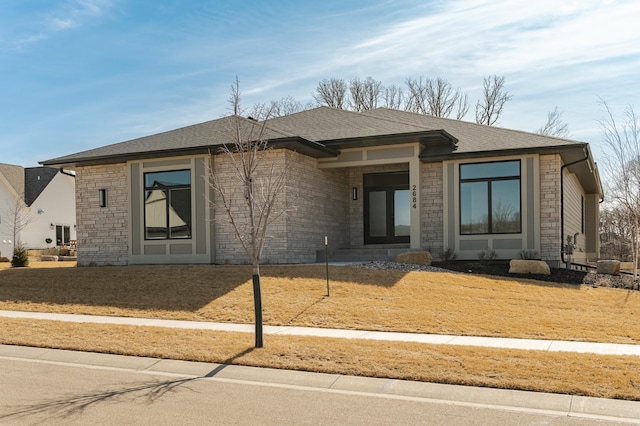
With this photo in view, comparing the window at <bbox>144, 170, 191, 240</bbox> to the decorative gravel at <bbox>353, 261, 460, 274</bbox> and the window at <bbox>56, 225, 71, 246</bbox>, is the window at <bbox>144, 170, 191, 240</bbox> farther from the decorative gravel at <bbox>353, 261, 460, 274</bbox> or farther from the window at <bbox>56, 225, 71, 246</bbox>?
the window at <bbox>56, 225, 71, 246</bbox>

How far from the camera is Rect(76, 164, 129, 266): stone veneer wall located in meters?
21.9

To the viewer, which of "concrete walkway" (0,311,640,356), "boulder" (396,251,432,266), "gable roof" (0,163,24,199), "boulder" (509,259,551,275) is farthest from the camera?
"gable roof" (0,163,24,199)

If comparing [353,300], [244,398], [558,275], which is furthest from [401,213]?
[244,398]

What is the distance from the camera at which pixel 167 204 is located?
21047 millimetres

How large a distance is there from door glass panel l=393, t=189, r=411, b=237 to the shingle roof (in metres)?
2.55

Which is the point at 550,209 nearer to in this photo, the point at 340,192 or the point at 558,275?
the point at 558,275

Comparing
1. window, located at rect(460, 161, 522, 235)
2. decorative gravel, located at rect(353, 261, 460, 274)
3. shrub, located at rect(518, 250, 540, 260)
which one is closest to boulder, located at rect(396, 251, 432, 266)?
decorative gravel, located at rect(353, 261, 460, 274)

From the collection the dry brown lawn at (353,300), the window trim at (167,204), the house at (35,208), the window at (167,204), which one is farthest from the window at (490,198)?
the house at (35,208)

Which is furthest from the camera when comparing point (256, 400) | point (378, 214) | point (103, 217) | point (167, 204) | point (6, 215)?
point (6, 215)

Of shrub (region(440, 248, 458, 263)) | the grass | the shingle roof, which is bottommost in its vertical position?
the grass

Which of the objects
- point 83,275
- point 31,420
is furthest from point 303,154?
point 31,420

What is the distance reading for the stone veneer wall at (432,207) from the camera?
825 inches

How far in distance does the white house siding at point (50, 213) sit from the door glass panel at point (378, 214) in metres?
26.5

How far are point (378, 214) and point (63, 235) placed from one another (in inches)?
1168
